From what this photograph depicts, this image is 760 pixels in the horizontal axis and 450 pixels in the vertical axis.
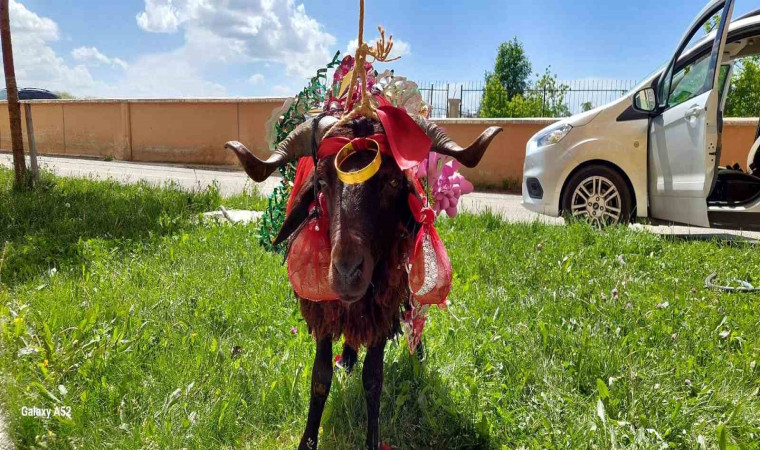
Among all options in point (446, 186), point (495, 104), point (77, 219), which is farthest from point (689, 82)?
point (495, 104)

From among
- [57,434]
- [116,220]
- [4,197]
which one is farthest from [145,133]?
[57,434]

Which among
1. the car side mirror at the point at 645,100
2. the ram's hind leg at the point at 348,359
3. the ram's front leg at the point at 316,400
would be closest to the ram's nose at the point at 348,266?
the ram's front leg at the point at 316,400

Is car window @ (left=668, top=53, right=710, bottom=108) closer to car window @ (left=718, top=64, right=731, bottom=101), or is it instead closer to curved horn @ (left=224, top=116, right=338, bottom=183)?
car window @ (left=718, top=64, right=731, bottom=101)

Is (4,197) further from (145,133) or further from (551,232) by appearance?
(145,133)

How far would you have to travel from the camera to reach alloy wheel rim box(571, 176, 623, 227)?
21.1ft

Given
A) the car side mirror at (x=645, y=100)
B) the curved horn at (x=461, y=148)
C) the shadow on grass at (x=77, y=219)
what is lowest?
the shadow on grass at (x=77, y=219)

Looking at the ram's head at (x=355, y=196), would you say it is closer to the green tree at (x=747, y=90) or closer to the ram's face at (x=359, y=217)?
the ram's face at (x=359, y=217)

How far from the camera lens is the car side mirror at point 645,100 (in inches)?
253

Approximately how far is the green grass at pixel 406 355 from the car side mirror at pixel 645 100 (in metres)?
2.28

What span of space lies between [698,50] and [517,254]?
3.76 metres

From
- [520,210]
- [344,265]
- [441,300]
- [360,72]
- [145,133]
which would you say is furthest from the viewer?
[145,133]

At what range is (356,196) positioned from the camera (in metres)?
1.90

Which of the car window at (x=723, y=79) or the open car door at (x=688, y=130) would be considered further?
the car window at (x=723, y=79)

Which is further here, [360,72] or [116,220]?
[116,220]
